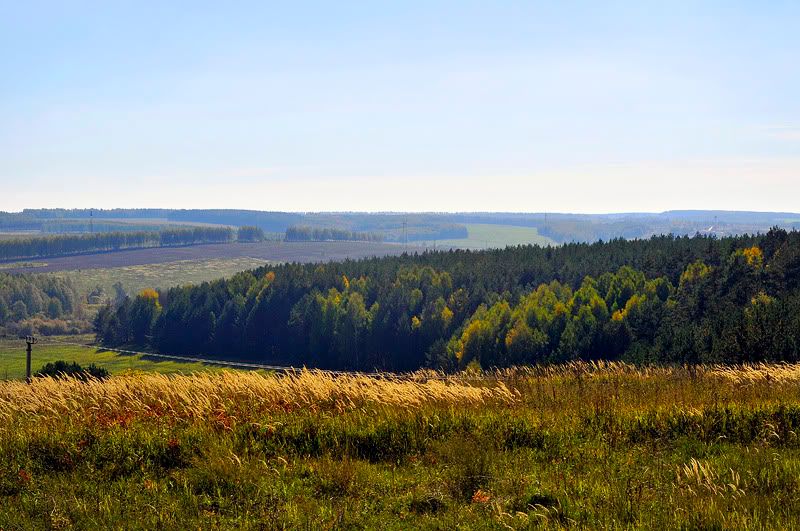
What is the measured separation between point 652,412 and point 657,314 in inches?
3427

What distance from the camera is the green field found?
125194mm

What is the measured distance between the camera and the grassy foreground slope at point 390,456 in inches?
370

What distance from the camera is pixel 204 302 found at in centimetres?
16312

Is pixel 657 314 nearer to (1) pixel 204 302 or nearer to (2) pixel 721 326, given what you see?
(2) pixel 721 326

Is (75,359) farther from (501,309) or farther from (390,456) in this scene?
(390,456)

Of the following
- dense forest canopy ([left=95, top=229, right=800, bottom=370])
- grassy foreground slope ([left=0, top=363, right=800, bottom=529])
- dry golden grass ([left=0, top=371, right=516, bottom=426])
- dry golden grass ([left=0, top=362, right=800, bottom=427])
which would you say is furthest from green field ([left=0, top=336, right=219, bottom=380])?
grassy foreground slope ([left=0, top=363, right=800, bottom=529])

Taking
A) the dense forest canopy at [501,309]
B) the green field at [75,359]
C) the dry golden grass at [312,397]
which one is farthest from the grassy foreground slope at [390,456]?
the green field at [75,359]

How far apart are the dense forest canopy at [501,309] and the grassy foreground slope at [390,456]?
101 ft

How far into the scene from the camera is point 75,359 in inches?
5433

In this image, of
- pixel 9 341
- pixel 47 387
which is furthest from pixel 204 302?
pixel 47 387

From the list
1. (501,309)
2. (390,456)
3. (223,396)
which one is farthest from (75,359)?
(390,456)

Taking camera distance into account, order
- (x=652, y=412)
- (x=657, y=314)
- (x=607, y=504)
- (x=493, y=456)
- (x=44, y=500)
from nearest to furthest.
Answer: (x=607, y=504) < (x=44, y=500) < (x=493, y=456) < (x=652, y=412) < (x=657, y=314)

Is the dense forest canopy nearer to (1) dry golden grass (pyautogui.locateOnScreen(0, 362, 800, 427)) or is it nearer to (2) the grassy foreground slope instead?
(1) dry golden grass (pyautogui.locateOnScreen(0, 362, 800, 427))

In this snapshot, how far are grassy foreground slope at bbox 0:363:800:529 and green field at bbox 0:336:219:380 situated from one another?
11043 cm
